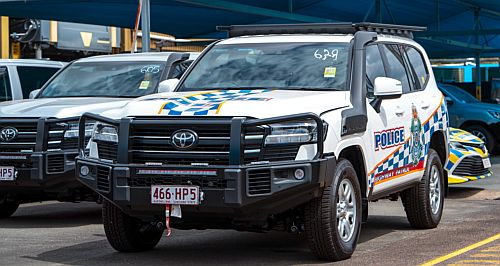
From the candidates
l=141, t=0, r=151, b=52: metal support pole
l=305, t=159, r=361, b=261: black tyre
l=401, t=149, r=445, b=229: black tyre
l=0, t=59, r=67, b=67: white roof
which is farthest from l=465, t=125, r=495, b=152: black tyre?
l=305, t=159, r=361, b=261: black tyre

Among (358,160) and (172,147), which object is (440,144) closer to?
(358,160)

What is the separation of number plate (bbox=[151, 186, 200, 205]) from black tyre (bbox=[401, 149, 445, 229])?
3.17m

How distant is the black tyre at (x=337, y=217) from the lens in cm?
764

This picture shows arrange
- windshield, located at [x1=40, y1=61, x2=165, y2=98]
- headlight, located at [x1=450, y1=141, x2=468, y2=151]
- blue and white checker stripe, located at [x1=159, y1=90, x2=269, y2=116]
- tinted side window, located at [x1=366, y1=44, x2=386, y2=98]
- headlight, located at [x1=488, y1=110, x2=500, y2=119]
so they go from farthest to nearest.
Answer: headlight, located at [x1=488, y1=110, x2=500, y2=119]
headlight, located at [x1=450, y1=141, x2=468, y2=151]
windshield, located at [x1=40, y1=61, x2=165, y2=98]
tinted side window, located at [x1=366, y1=44, x2=386, y2=98]
blue and white checker stripe, located at [x1=159, y1=90, x2=269, y2=116]

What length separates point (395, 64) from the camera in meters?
9.78

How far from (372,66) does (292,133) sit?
1.93 meters

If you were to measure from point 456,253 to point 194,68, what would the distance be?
9.28 ft

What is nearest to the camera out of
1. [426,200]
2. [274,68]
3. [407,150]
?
[274,68]

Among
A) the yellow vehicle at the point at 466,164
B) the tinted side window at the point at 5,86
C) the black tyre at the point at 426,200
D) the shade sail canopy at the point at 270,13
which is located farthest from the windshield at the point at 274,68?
the shade sail canopy at the point at 270,13

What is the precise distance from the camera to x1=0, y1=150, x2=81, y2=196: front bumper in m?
10.4

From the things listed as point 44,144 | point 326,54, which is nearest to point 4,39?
point 44,144

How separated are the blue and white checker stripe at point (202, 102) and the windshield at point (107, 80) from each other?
12.2ft

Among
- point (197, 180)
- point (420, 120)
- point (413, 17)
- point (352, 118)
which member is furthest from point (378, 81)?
point (413, 17)

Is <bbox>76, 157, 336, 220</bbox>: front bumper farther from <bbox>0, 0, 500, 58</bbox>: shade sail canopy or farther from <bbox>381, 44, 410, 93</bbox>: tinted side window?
<bbox>0, 0, 500, 58</bbox>: shade sail canopy
